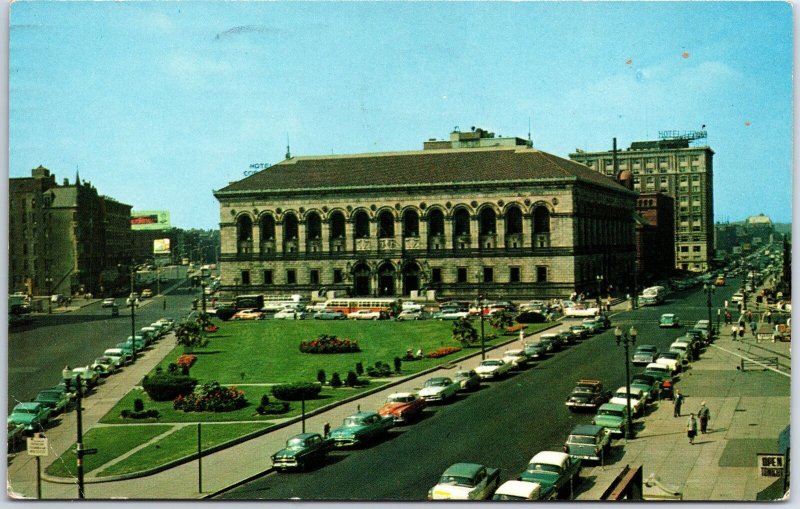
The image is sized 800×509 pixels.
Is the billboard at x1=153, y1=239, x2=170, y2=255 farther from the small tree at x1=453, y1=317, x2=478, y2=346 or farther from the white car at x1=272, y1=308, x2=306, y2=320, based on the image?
the small tree at x1=453, y1=317, x2=478, y2=346

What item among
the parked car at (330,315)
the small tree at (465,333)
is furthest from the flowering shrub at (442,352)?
the parked car at (330,315)

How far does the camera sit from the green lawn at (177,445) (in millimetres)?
29719

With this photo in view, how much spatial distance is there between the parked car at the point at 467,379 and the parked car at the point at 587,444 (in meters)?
9.88

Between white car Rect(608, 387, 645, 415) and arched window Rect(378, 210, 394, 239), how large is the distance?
3774cm

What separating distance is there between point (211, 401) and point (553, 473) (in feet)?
49.7

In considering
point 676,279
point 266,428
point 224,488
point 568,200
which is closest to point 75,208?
point 266,428

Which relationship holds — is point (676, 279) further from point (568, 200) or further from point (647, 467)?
point (647, 467)

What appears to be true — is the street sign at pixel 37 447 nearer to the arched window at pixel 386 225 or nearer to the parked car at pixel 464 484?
the parked car at pixel 464 484

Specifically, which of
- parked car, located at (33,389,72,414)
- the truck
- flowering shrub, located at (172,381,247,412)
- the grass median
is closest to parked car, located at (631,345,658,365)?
the grass median

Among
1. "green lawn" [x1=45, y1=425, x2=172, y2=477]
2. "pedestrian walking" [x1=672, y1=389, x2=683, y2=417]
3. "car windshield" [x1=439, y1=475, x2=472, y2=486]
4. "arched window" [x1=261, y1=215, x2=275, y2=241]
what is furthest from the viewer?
"arched window" [x1=261, y1=215, x2=275, y2=241]

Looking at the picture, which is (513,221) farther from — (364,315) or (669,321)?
(669,321)

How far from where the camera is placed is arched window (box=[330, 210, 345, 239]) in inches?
2797

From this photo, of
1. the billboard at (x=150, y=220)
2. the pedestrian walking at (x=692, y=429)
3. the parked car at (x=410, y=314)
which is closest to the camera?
the pedestrian walking at (x=692, y=429)

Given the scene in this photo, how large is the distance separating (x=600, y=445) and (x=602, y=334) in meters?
22.8
